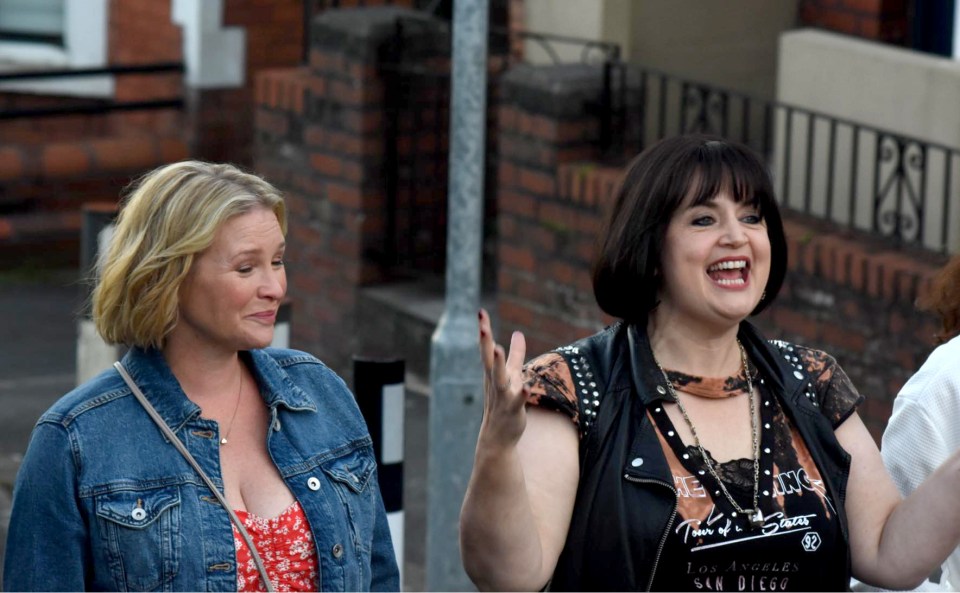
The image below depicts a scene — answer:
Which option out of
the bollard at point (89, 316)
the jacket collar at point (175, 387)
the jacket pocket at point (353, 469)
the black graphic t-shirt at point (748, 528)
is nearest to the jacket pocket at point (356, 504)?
the jacket pocket at point (353, 469)

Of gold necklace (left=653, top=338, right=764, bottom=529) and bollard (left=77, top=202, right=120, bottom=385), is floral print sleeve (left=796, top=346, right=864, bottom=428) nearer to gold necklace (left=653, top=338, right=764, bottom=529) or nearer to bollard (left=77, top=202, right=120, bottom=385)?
gold necklace (left=653, top=338, right=764, bottom=529)

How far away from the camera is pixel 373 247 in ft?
30.7

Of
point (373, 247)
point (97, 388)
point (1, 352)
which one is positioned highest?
point (97, 388)

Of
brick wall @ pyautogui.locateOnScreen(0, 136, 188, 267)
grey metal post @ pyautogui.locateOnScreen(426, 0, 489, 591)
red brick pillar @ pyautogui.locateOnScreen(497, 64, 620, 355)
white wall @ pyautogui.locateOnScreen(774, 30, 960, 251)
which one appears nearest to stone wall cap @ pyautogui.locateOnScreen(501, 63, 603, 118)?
red brick pillar @ pyautogui.locateOnScreen(497, 64, 620, 355)

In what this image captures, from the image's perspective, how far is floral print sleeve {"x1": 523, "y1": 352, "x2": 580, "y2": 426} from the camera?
3104 mm

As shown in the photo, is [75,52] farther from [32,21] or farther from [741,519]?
[741,519]

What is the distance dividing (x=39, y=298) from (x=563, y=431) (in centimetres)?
820

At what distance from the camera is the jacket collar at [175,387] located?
3043 mm

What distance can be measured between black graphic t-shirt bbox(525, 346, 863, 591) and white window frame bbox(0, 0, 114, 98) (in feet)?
32.8

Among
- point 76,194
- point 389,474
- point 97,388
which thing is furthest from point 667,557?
point 76,194

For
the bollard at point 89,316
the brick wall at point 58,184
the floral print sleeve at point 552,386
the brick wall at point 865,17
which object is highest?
the brick wall at point 865,17

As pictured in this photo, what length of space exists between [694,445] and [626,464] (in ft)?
0.49

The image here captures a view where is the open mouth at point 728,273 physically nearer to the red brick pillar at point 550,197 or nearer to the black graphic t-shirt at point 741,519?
the black graphic t-shirt at point 741,519

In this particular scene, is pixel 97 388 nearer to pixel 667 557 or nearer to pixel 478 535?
pixel 478 535
